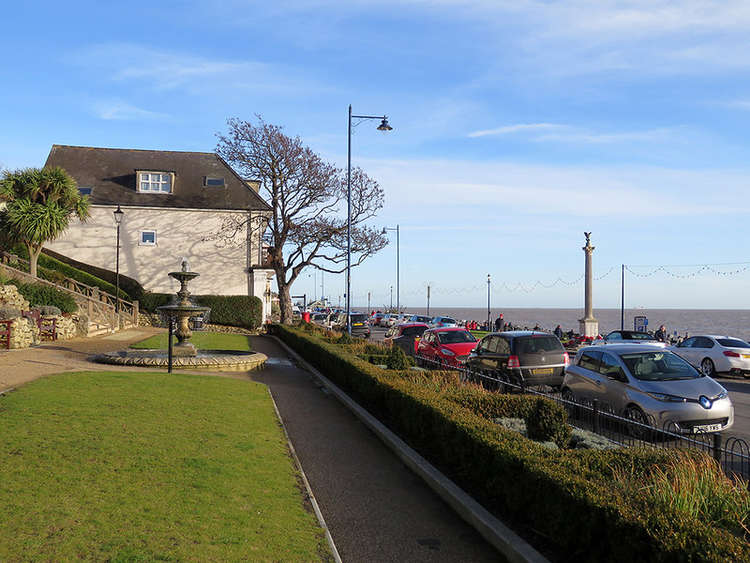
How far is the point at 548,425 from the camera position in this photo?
8695mm

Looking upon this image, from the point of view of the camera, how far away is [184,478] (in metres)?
7.03

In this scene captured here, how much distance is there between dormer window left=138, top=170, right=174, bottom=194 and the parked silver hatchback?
127 feet

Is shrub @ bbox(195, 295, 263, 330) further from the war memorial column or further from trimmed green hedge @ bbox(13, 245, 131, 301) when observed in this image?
the war memorial column

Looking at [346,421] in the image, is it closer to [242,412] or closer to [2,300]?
[242,412]

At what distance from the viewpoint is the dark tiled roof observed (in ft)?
148

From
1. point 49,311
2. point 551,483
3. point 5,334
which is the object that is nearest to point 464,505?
point 551,483

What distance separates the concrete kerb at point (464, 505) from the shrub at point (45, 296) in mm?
19841

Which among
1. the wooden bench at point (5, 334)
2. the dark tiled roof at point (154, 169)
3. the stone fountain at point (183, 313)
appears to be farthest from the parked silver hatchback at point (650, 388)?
the dark tiled roof at point (154, 169)

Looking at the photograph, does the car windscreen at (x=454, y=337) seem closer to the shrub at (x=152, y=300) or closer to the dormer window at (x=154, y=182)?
the shrub at (x=152, y=300)

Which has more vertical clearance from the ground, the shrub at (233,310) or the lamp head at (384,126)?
the lamp head at (384,126)

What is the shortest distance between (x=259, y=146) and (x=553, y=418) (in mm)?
36449

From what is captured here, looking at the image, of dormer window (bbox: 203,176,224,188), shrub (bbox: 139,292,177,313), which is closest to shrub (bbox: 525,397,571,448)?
shrub (bbox: 139,292,177,313)

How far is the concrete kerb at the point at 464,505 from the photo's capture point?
213 inches

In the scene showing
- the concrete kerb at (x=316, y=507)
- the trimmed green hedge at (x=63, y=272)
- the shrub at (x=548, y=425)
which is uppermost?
the trimmed green hedge at (x=63, y=272)
